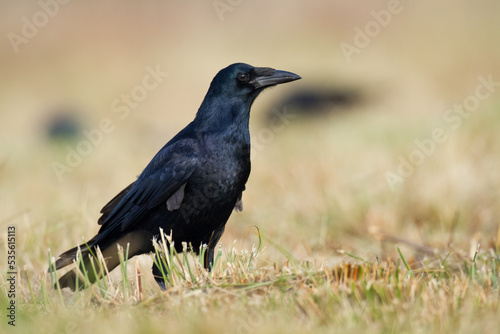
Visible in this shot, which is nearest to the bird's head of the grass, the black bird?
the black bird

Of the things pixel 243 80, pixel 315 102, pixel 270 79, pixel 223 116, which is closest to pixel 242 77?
pixel 243 80

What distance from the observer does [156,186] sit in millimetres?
3584

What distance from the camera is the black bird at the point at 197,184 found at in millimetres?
3447

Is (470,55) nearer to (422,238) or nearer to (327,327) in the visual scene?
(422,238)

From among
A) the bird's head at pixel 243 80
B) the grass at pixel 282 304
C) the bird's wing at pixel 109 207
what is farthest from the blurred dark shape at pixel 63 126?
the grass at pixel 282 304

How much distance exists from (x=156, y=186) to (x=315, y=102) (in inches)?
351

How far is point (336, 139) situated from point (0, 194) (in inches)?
150

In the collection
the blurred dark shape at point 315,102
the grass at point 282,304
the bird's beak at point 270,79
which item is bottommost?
the grass at point 282,304

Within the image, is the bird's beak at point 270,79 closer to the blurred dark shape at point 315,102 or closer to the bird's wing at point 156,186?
the bird's wing at point 156,186

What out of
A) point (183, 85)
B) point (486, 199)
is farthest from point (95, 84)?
point (486, 199)

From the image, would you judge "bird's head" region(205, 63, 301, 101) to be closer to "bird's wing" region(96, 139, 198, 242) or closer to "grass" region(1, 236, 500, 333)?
"bird's wing" region(96, 139, 198, 242)

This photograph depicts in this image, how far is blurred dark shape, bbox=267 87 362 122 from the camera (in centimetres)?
1159

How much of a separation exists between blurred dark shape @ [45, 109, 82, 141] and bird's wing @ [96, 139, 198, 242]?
7266mm

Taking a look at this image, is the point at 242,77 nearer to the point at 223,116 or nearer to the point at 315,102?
the point at 223,116
